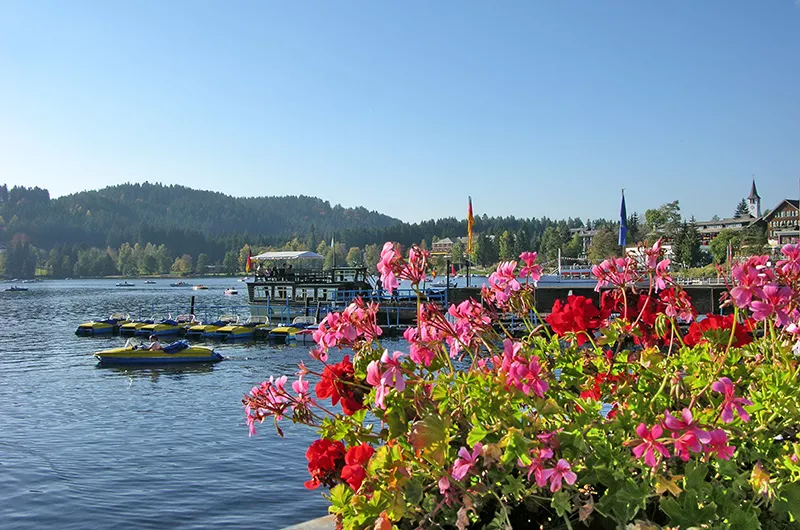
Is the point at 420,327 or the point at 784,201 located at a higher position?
the point at 784,201

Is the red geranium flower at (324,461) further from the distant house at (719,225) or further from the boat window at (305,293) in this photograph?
the distant house at (719,225)

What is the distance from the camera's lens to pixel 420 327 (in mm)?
4168

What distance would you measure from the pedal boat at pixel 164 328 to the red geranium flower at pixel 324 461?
5126cm

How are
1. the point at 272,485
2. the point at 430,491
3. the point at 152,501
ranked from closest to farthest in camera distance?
the point at 430,491
the point at 152,501
the point at 272,485

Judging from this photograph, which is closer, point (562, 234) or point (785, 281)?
point (785, 281)

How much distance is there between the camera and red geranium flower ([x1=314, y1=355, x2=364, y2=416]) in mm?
4078

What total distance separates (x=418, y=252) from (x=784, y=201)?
447 ft

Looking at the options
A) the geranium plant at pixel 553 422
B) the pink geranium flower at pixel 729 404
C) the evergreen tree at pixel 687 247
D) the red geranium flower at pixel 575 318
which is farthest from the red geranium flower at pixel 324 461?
the evergreen tree at pixel 687 247

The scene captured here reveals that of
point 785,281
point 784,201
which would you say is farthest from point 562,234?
point 785,281

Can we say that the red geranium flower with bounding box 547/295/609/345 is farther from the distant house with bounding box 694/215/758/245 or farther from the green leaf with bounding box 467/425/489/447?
the distant house with bounding box 694/215/758/245

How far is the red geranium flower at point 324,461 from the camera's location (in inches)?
160

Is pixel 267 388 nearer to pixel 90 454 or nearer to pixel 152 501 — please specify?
pixel 152 501

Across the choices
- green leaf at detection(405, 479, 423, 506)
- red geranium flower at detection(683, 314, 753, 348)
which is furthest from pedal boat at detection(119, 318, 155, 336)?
green leaf at detection(405, 479, 423, 506)

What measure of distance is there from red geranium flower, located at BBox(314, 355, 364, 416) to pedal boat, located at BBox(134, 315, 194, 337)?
2018 inches
